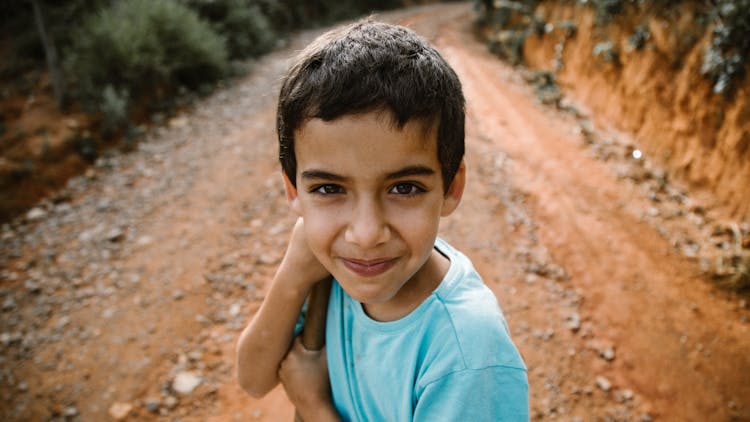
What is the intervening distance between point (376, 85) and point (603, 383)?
101 inches

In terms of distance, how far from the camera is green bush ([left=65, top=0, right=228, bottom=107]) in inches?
227

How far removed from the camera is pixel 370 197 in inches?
41.8

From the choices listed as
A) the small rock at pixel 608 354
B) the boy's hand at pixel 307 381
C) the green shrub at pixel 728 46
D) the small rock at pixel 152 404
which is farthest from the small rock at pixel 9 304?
the green shrub at pixel 728 46

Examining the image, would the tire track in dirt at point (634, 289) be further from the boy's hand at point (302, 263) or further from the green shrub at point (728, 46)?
the boy's hand at point (302, 263)

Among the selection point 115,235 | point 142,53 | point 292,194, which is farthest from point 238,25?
point 292,194

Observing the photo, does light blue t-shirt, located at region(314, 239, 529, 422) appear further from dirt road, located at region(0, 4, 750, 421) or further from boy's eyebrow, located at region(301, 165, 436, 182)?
dirt road, located at region(0, 4, 750, 421)

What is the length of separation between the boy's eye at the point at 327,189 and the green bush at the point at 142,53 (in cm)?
537

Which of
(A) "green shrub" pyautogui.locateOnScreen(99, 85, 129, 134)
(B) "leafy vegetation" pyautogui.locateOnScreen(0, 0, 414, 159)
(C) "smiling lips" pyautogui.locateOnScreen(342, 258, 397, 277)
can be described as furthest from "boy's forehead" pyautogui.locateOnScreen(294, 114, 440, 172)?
(A) "green shrub" pyautogui.locateOnScreen(99, 85, 129, 134)

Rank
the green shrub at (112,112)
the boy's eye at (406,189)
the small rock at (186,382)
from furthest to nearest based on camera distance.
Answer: the green shrub at (112,112) < the small rock at (186,382) < the boy's eye at (406,189)

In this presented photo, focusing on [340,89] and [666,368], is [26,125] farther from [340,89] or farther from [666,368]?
[666,368]

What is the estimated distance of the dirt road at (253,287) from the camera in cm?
264

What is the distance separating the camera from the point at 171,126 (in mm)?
5527

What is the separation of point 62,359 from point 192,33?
5.18 m

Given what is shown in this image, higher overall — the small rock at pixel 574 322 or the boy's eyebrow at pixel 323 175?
the boy's eyebrow at pixel 323 175
